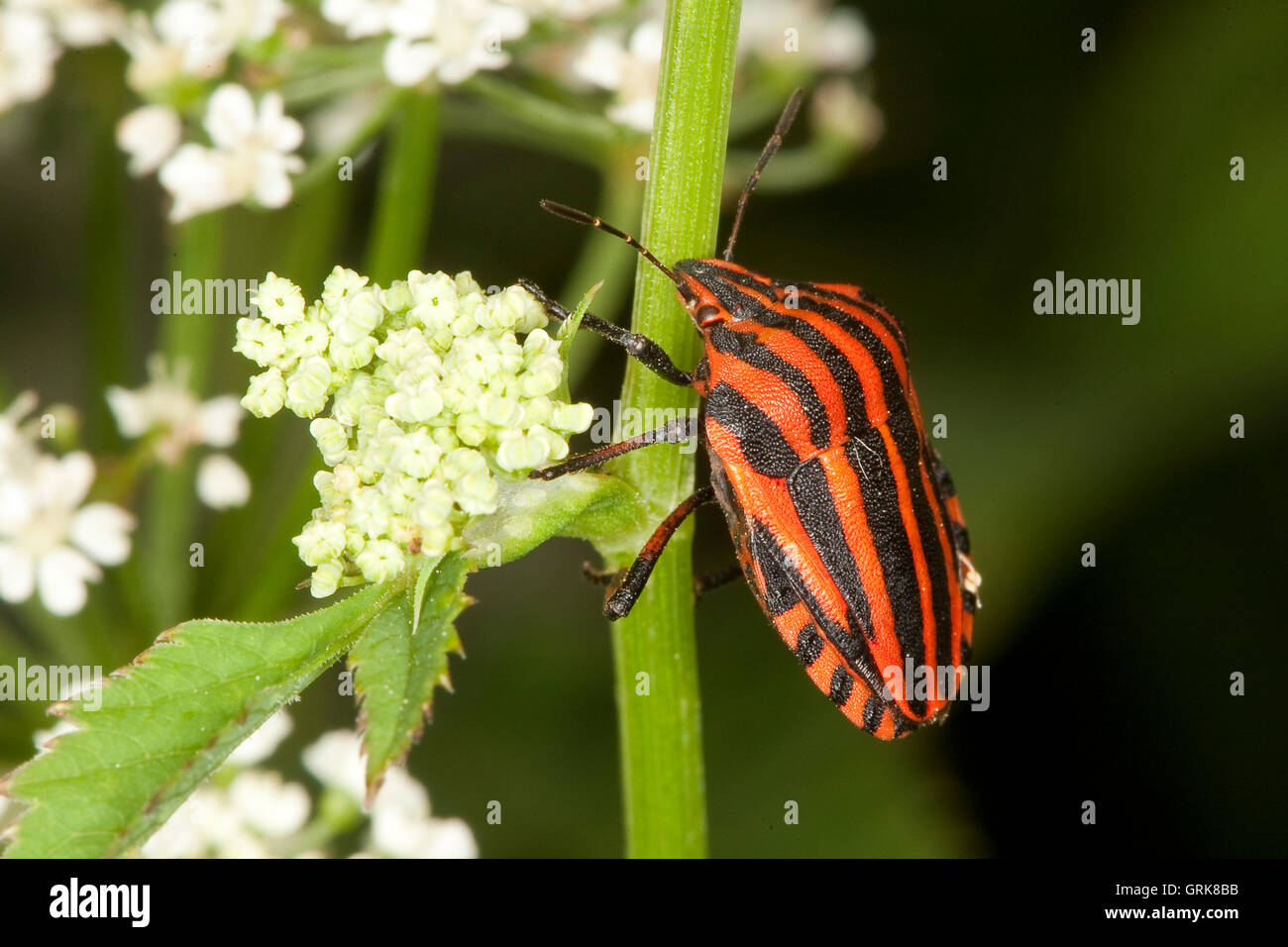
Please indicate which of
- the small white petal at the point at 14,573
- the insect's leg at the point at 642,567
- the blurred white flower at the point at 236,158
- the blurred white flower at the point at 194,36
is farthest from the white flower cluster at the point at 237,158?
the insect's leg at the point at 642,567

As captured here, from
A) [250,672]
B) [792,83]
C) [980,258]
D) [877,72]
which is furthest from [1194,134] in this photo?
[250,672]

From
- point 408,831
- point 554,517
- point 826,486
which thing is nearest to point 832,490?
point 826,486

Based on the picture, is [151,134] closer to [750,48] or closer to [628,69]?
[628,69]

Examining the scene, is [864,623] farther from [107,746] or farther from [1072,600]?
[1072,600]

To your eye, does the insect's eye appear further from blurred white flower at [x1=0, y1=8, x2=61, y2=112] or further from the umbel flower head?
blurred white flower at [x1=0, y1=8, x2=61, y2=112]

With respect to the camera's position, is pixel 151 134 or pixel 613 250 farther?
pixel 613 250

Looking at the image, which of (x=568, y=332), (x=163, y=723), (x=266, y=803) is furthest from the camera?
(x=266, y=803)

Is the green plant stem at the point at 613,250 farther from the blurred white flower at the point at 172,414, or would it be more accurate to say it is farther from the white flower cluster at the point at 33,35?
the white flower cluster at the point at 33,35
